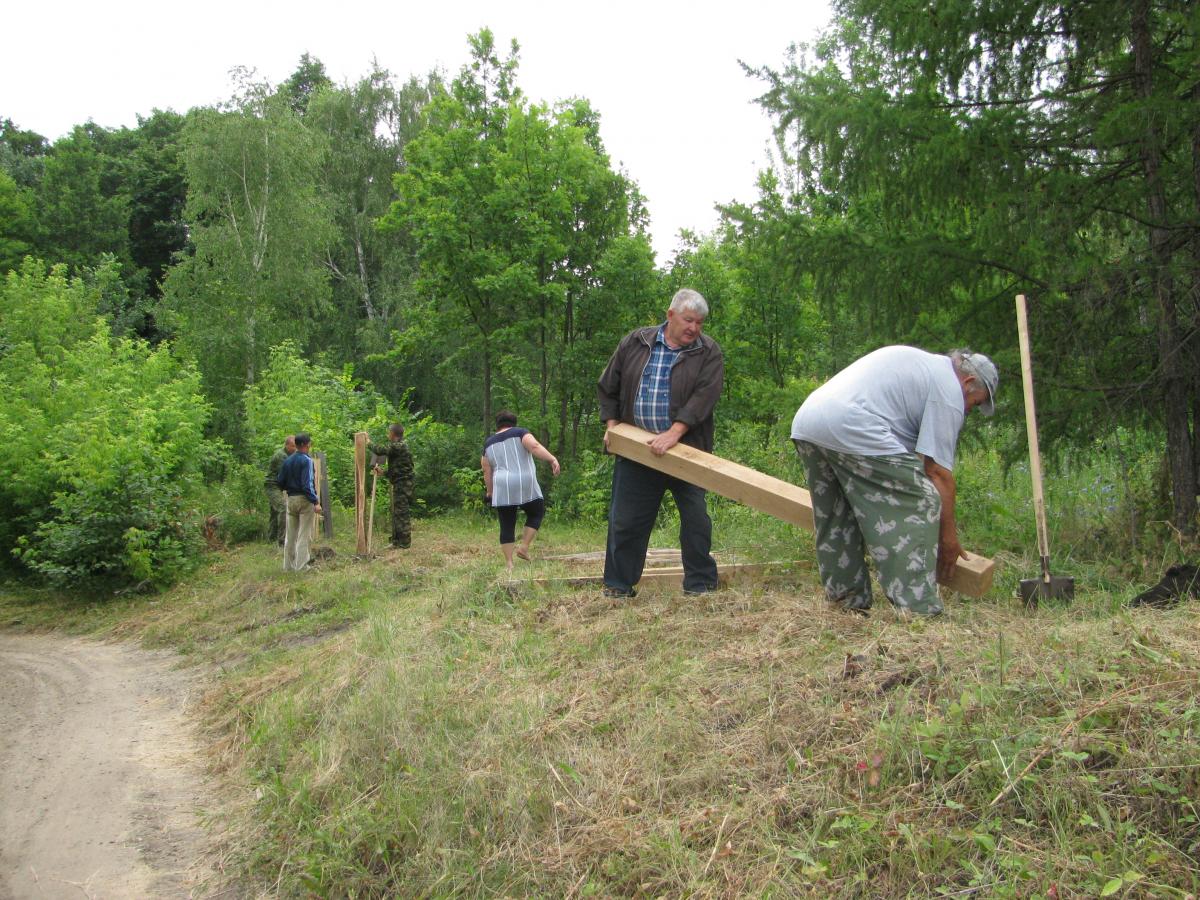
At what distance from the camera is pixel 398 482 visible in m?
15.5

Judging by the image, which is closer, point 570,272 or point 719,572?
point 719,572

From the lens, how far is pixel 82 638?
11.6 meters

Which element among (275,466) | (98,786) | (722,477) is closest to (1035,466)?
(722,477)

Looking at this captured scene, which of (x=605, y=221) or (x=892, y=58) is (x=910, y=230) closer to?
(x=892, y=58)

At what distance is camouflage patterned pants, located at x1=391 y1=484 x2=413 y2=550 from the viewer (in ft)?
50.1

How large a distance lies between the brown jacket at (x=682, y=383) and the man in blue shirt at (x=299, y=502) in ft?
25.6

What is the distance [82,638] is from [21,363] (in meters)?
13.2

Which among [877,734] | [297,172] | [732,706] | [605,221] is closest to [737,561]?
[732,706]

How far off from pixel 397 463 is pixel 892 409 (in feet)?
37.8

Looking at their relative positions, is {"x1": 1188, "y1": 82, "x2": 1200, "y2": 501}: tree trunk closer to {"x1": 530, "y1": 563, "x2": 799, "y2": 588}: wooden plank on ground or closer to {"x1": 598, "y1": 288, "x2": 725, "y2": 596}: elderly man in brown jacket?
{"x1": 530, "y1": 563, "x2": 799, "y2": 588}: wooden plank on ground

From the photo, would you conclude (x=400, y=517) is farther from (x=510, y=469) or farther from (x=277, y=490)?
(x=510, y=469)

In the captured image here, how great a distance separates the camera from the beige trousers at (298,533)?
43.2 ft

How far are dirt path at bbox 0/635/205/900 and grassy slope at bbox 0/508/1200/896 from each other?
314 mm

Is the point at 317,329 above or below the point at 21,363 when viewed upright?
above
